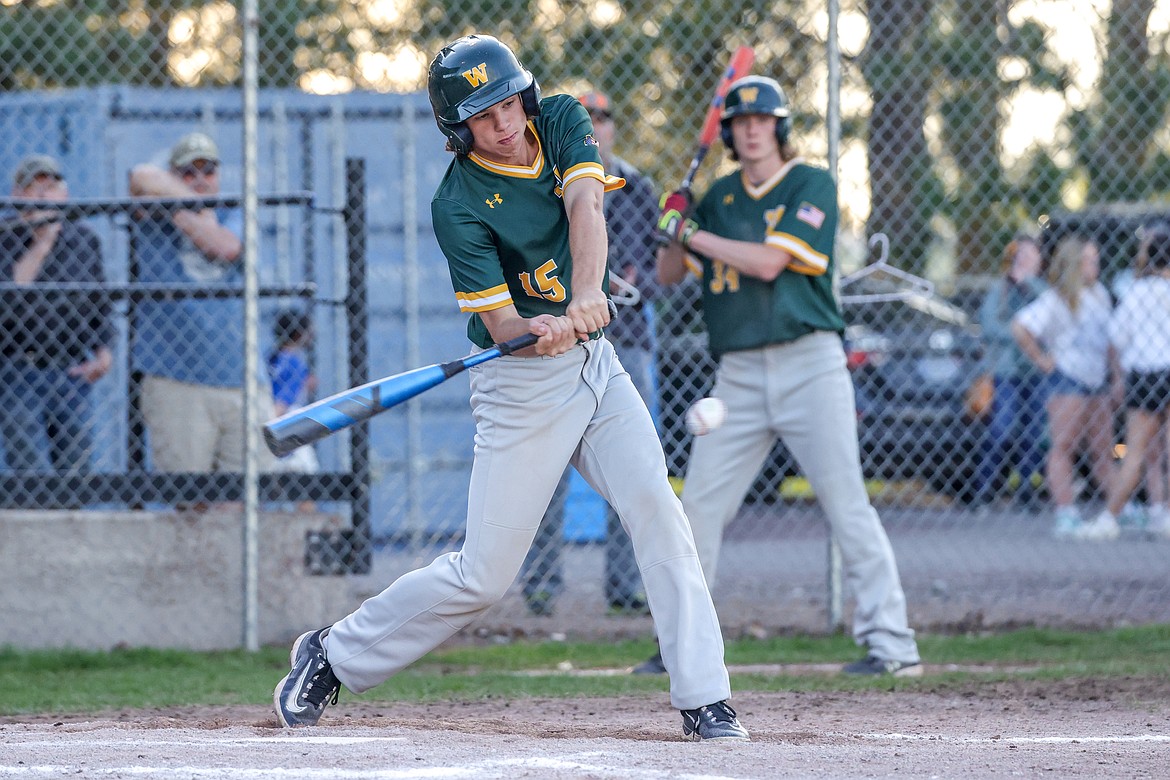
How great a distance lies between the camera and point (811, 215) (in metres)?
5.73

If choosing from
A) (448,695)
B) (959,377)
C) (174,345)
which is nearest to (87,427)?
(174,345)

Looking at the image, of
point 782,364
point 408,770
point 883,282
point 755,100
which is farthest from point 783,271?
point 883,282

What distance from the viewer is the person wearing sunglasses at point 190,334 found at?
22.4ft

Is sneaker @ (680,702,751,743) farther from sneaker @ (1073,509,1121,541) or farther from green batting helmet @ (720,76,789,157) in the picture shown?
sneaker @ (1073,509,1121,541)

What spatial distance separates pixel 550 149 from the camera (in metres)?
4.17

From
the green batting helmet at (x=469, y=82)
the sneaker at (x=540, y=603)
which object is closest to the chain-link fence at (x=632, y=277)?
the sneaker at (x=540, y=603)

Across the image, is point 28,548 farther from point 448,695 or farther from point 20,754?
point 20,754

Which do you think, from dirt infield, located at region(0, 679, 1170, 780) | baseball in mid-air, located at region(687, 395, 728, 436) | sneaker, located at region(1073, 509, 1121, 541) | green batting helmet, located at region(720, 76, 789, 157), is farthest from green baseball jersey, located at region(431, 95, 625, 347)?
sneaker, located at region(1073, 509, 1121, 541)

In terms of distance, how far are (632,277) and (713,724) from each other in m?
3.19

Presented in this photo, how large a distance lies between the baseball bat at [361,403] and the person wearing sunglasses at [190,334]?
2.63 m

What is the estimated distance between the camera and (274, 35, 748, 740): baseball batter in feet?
13.2

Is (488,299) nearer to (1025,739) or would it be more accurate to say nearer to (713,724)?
(713,724)

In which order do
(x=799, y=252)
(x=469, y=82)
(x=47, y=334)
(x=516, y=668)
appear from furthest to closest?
(x=47, y=334), (x=516, y=668), (x=799, y=252), (x=469, y=82)

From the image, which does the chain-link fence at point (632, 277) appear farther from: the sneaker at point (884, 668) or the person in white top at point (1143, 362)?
the sneaker at point (884, 668)
